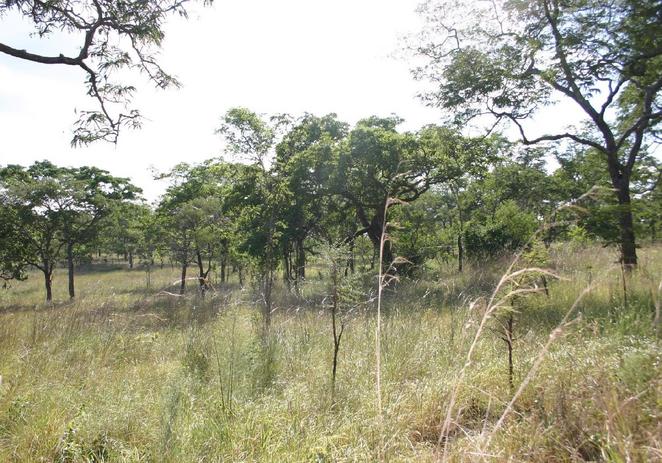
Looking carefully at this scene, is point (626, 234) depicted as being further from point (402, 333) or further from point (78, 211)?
point (78, 211)

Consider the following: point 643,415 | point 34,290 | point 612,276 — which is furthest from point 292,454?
point 34,290

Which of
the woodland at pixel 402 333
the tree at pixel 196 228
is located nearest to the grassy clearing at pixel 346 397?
the woodland at pixel 402 333

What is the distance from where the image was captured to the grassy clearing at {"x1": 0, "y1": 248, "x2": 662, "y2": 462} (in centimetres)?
208

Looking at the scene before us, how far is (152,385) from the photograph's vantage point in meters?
3.94

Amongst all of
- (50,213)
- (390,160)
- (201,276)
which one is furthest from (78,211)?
(390,160)

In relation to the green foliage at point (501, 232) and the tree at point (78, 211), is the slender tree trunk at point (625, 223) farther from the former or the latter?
the tree at point (78, 211)

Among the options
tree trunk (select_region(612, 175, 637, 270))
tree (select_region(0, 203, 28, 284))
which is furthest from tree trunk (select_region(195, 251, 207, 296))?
tree (select_region(0, 203, 28, 284))

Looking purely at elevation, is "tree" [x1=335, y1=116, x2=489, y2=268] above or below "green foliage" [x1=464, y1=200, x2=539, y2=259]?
above

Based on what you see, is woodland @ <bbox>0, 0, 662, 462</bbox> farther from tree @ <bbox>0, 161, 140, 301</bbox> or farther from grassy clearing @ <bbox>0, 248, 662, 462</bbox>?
tree @ <bbox>0, 161, 140, 301</bbox>

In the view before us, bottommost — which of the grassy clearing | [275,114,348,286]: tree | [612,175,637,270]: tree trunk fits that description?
the grassy clearing

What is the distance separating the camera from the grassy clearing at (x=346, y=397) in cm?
208

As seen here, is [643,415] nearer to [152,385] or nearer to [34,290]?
[152,385]

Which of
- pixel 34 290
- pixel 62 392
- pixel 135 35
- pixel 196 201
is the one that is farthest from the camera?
pixel 34 290

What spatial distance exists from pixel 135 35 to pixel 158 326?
6.28m
